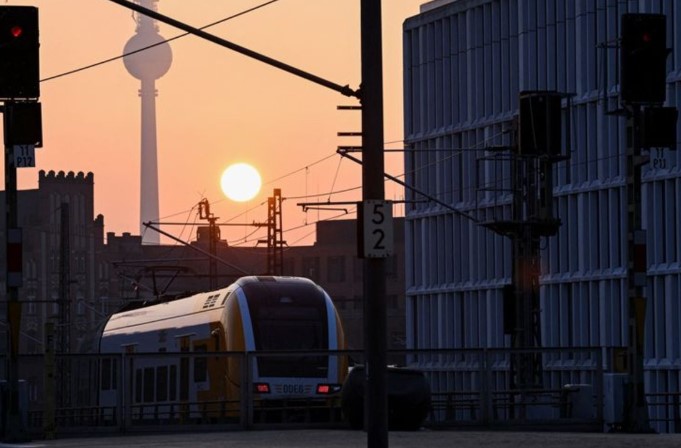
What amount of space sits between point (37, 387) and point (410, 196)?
4272 centimetres

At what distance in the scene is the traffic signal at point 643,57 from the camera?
2736cm

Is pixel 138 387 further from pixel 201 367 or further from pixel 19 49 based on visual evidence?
pixel 19 49

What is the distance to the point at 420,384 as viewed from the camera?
28.9 metres

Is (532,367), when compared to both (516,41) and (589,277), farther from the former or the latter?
(516,41)

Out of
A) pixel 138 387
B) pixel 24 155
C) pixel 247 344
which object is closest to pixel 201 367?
pixel 247 344

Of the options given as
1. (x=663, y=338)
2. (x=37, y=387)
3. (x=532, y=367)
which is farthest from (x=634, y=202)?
(x=37, y=387)

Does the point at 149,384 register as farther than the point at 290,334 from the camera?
Yes

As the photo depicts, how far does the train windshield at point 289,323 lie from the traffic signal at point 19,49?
43.9 feet

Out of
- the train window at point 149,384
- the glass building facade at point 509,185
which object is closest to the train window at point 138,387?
the train window at point 149,384

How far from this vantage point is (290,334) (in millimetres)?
40188

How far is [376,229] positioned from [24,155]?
7.38 meters

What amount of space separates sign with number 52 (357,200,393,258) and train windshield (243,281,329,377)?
56.5ft

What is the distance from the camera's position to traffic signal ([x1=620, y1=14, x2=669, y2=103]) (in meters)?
27.4

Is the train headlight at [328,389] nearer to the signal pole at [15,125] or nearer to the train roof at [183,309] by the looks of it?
the train roof at [183,309]
